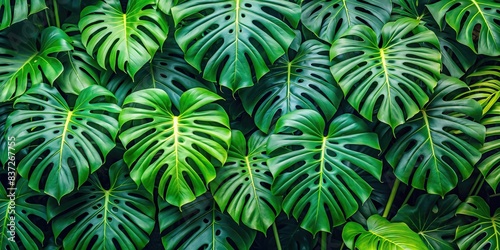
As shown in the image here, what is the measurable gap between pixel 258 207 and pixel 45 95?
789 mm

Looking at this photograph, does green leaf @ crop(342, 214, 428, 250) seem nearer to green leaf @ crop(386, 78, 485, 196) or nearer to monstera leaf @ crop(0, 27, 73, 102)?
green leaf @ crop(386, 78, 485, 196)

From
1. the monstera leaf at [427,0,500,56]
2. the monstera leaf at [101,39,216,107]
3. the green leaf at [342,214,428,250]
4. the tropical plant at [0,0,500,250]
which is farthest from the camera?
the monstera leaf at [101,39,216,107]

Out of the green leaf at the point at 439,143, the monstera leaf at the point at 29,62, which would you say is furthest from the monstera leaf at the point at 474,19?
the monstera leaf at the point at 29,62

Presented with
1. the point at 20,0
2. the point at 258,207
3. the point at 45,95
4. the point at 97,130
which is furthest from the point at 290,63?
the point at 20,0

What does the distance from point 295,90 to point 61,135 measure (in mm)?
773

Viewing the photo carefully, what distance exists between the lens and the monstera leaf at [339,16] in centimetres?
200

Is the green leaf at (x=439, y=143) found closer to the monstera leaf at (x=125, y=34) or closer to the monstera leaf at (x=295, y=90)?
the monstera leaf at (x=295, y=90)

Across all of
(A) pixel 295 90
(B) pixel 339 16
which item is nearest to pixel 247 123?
(A) pixel 295 90

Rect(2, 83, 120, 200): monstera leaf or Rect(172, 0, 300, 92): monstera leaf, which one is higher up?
Rect(172, 0, 300, 92): monstera leaf

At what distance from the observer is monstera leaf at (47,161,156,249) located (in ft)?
5.87

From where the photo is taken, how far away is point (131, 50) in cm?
188

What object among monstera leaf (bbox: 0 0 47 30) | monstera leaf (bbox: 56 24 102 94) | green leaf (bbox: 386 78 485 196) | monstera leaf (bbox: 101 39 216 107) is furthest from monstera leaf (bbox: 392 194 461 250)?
monstera leaf (bbox: 0 0 47 30)

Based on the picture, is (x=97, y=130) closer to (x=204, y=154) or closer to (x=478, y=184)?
(x=204, y=154)

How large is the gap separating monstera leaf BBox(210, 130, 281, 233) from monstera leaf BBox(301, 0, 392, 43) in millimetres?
503
